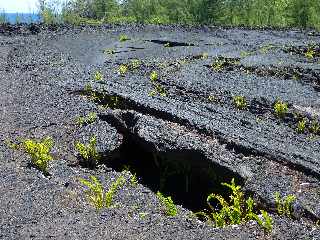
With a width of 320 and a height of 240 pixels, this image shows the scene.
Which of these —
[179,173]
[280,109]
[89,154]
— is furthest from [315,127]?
[89,154]

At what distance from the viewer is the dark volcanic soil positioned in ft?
13.7

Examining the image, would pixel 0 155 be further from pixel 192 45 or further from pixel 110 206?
pixel 192 45

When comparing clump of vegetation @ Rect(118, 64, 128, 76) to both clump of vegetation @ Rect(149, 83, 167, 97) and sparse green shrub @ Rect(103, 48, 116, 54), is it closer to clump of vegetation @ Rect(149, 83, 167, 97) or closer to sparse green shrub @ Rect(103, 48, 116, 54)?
clump of vegetation @ Rect(149, 83, 167, 97)

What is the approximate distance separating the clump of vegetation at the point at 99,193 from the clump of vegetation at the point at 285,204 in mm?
1713

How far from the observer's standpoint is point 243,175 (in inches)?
209

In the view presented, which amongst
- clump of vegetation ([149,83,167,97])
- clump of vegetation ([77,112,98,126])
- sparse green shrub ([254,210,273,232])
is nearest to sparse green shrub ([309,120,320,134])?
clump of vegetation ([149,83,167,97])

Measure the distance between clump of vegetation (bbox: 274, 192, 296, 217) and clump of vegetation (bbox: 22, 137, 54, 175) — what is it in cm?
263

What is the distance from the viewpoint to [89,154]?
598 centimetres

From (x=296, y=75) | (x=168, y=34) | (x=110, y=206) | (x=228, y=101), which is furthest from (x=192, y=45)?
(x=110, y=206)

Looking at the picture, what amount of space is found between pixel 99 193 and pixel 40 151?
4.36ft

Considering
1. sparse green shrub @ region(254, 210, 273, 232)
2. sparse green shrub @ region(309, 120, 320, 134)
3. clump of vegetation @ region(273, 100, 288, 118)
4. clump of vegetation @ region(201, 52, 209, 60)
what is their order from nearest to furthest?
1. sparse green shrub @ region(254, 210, 273, 232)
2. sparse green shrub @ region(309, 120, 320, 134)
3. clump of vegetation @ region(273, 100, 288, 118)
4. clump of vegetation @ region(201, 52, 209, 60)

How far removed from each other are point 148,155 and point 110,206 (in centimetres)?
230

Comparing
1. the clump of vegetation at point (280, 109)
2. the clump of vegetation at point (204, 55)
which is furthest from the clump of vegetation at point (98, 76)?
the clump of vegetation at point (280, 109)

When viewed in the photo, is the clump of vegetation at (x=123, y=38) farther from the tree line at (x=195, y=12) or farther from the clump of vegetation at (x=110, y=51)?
the tree line at (x=195, y=12)
